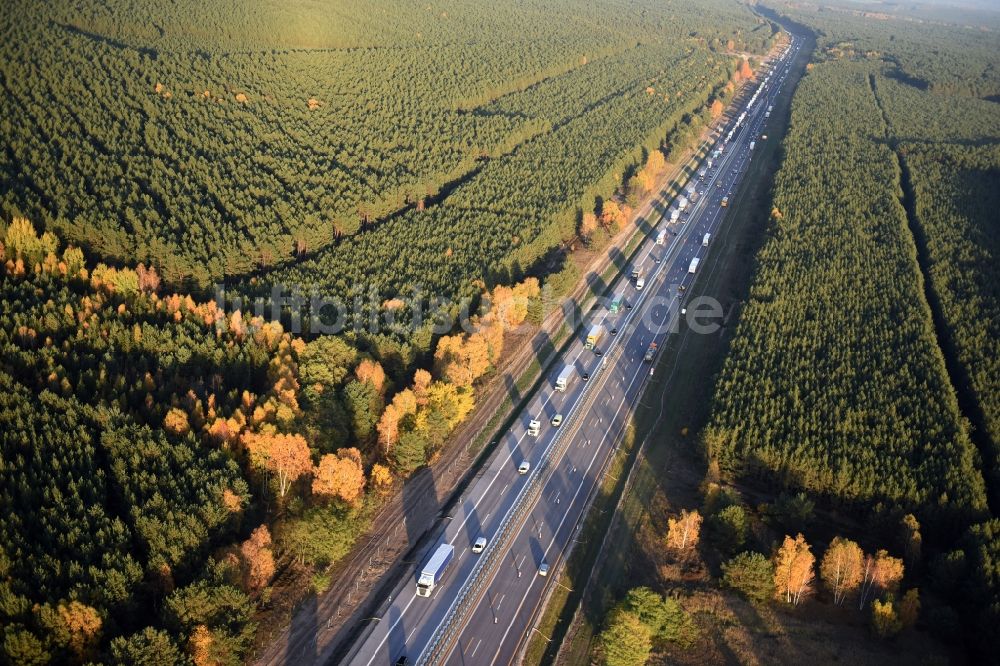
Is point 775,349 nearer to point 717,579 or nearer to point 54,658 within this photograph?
point 717,579

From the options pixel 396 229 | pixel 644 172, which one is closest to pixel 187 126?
pixel 396 229

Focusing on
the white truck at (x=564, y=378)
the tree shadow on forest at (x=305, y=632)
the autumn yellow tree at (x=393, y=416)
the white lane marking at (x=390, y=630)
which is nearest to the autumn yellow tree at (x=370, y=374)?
the autumn yellow tree at (x=393, y=416)

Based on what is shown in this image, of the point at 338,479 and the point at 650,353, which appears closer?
the point at 338,479

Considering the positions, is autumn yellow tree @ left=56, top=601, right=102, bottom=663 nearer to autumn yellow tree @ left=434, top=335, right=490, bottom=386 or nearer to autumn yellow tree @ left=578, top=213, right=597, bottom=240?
autumn yellow tree @ left=434, top=335, right=490, bottom=386

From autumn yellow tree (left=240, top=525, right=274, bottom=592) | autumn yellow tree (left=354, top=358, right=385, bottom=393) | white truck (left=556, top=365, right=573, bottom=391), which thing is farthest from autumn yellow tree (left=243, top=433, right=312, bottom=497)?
white truck (left=556, top=365, right=573, bottom=391)

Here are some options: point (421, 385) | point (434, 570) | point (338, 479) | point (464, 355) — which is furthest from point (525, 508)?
point (464, 355)

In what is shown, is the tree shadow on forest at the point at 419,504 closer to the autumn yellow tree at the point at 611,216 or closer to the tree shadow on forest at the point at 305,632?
the tree shadow on forest at the point at 305,632

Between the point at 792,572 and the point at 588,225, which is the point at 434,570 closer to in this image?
the point at 792,572
